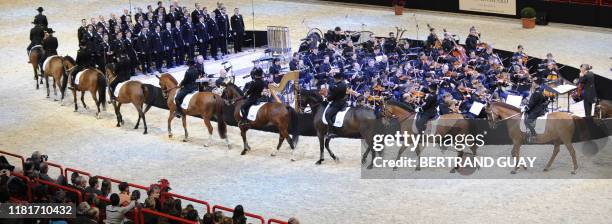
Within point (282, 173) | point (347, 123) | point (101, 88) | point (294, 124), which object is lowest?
point (282, 173)

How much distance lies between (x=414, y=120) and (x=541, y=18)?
16.6 metres

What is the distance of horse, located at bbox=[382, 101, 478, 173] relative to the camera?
71.7 ft

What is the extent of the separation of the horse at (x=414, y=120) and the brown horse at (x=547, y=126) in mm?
654

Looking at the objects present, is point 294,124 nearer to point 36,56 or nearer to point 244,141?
point 244,141

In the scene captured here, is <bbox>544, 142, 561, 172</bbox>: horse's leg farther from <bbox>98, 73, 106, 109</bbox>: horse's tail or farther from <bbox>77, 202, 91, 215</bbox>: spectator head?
<bbox>98, 73, 106, 109</bbox>: horse's tail

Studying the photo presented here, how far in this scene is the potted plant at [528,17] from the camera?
36.7 m

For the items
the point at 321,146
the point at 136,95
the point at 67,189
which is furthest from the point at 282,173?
the point at 67,189

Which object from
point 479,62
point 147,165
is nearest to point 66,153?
point 147,165

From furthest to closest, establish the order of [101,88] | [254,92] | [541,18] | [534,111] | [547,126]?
[541,18] → [101,88] → [254,92] → [534,111] → [547,126]

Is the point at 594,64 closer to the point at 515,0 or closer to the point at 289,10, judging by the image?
the point at 515,0

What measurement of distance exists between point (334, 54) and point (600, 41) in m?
10.5

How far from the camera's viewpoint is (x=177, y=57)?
110 ft

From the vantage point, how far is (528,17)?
36.8 metres

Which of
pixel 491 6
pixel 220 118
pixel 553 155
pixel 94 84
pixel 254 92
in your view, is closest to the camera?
pixel 553 155
